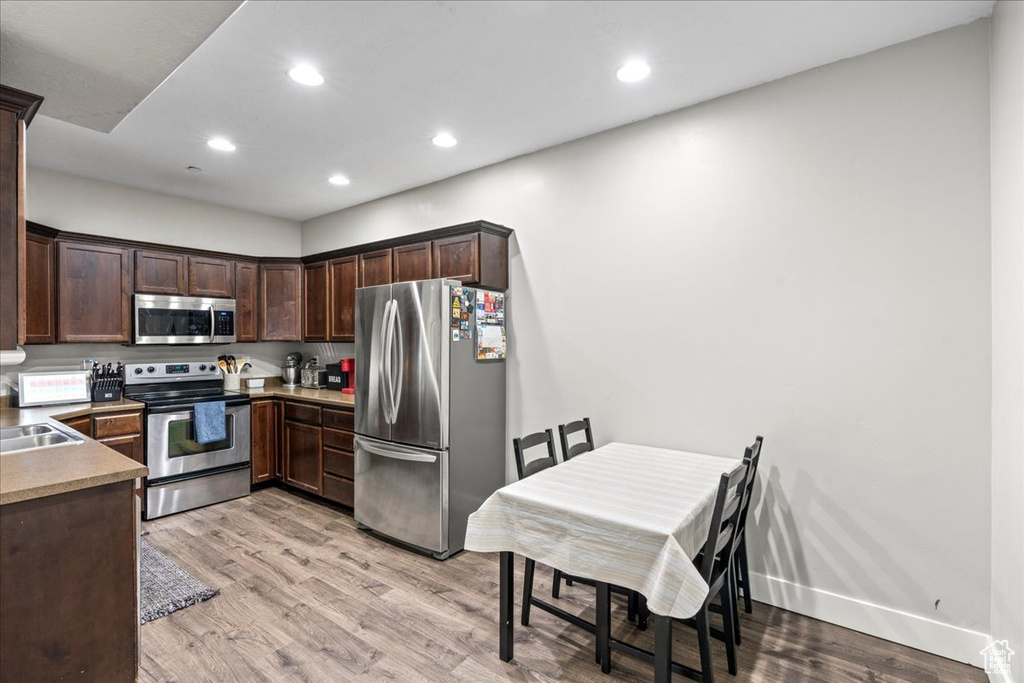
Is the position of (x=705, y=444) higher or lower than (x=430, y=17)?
lower

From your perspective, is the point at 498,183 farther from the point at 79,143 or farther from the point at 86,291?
the point at 86,291

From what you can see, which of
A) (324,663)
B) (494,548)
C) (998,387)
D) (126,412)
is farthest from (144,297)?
(998,387)

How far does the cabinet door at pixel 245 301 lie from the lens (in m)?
4.88

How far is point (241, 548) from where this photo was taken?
11.0ft

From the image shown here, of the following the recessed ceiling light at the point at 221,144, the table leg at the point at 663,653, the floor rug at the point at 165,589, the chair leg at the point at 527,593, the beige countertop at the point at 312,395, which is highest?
the recessed ceiling light at the point at 221,144

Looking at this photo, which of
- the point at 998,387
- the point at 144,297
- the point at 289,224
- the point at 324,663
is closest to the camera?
the point at 998,387

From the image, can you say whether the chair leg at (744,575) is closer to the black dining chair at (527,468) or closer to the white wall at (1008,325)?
the white wall at (1008,325)

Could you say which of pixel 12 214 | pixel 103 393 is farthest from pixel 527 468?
pixel 103 393

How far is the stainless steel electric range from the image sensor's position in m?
3.92

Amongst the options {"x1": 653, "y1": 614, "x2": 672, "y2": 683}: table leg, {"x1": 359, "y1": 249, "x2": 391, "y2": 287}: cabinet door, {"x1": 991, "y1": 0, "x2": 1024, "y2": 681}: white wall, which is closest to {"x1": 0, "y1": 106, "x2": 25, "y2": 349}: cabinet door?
{"x1": 359, "y1": 249, "x2": 391, "y2": 287}: cabinet door

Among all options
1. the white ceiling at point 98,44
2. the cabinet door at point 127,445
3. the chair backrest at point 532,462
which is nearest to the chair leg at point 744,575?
the chair backrest at point 532,462

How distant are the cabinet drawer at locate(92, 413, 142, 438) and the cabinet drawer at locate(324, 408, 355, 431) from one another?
1.39m

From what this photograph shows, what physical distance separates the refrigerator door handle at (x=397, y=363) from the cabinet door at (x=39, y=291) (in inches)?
106

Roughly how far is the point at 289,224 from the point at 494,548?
4.93 m
